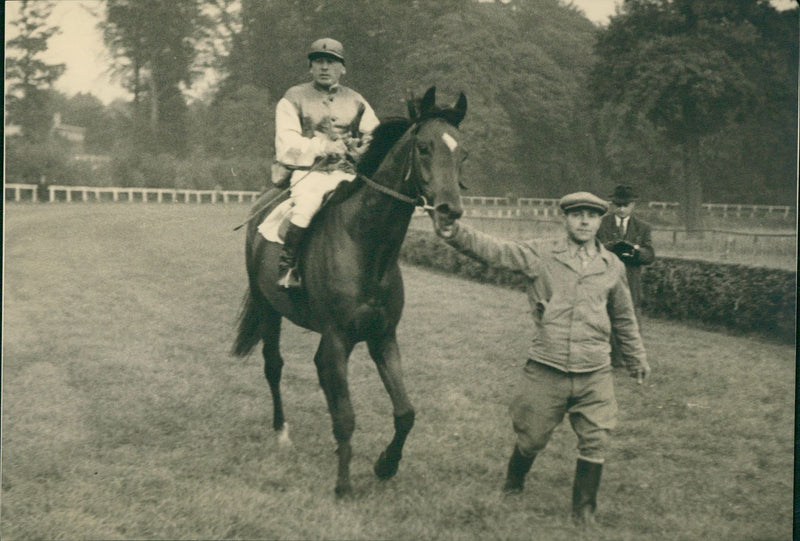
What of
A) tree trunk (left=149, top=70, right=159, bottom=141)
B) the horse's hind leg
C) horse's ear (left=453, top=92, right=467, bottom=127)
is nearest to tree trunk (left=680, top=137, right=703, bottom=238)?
horse's ear (left=453, top=92, right=467, bottom=127)

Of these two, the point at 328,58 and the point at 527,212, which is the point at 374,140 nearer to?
the point at 328,58

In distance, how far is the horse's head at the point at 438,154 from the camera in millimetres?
2895

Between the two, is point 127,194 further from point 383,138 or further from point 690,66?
point 690,66

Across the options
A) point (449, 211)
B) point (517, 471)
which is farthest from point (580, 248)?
point (517, 471)

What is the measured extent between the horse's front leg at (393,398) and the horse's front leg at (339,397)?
0.17 meters

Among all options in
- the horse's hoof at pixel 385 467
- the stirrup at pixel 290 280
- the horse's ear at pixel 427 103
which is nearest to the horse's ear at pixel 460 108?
the horse's ear at pixel 427 103

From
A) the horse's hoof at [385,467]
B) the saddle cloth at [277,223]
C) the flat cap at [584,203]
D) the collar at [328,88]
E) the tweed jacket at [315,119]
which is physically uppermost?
the collar at [328,88]

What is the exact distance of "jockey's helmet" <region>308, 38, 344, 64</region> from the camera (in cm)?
373

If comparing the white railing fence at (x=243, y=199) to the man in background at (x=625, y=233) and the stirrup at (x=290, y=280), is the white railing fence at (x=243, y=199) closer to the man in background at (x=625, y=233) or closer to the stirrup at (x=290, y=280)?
the man in background at (x=625, y=233)

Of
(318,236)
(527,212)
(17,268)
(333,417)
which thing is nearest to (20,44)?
(17,268)

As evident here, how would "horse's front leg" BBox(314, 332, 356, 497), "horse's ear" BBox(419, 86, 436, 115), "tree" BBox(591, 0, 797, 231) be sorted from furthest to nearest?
1. "tree" BBox(591, 0, 797, 231)
2. "horse's front leg" BBox(314, 332, 356, 497)
3. "horse's ear" BBox(419, 86, 436, 115)

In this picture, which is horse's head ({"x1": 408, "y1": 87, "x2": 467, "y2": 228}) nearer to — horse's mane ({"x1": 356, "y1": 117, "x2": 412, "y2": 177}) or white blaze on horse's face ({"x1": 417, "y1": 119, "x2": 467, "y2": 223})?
white blaze on horse's face ({"x1": 417, "y1": 119, "x2": 467, "y2": 223})

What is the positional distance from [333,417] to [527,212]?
165 cm

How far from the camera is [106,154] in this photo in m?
4.13
